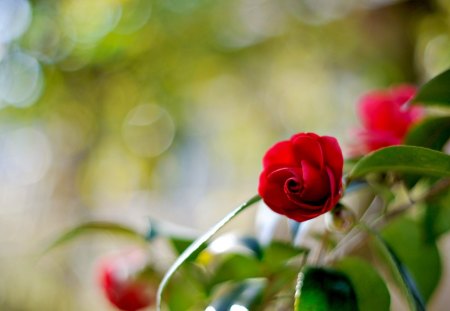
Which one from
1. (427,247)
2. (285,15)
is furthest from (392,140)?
(285,15)

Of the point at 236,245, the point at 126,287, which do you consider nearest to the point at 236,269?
the point at 236,245

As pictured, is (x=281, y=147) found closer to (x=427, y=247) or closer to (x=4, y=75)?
(x=427, y=247)

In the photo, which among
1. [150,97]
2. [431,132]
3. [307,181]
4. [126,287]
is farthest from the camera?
[150,97]

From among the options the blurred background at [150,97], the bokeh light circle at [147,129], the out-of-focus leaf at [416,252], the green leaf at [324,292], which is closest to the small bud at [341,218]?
the green leaf at [324,292]

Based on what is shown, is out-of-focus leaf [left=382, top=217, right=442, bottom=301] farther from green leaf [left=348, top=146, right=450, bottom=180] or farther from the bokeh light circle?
the bokeh light circle

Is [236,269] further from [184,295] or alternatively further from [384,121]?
[384,121]

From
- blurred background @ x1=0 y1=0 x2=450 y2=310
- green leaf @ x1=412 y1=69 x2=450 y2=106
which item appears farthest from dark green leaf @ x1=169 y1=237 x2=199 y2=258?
blurred background @ x1=0 y1=0 x2=450 y2=310
